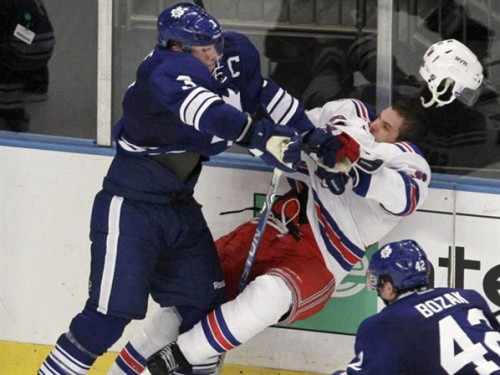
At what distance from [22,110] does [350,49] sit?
100 cm

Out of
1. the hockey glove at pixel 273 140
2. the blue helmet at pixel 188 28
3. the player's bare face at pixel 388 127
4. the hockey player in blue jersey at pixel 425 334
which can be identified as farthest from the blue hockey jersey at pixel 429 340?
the blue helmet at pixel 188 28

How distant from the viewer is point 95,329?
422 centimetres

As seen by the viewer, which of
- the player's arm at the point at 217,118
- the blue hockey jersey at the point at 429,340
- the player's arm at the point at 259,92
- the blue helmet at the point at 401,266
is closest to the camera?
the blue hockey jersey at the point at 429,340

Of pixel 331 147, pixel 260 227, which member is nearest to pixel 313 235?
pixel 260 227

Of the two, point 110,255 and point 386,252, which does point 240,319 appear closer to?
point 110,255

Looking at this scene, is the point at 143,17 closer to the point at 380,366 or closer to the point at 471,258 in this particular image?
the point at 471,258

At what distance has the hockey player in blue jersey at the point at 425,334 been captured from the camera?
11.7 feet

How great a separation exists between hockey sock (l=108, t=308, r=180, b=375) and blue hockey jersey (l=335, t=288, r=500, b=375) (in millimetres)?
880

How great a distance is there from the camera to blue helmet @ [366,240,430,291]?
12.4 ft

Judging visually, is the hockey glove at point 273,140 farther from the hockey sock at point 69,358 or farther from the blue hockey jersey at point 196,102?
the hockey sock at point 69,358

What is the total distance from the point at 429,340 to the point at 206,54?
3.17 ft

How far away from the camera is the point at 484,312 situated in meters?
3.75

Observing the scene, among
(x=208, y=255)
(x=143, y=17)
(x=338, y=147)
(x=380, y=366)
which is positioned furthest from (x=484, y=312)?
(x=143, y=17)

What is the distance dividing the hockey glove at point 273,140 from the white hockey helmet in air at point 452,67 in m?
0.49
